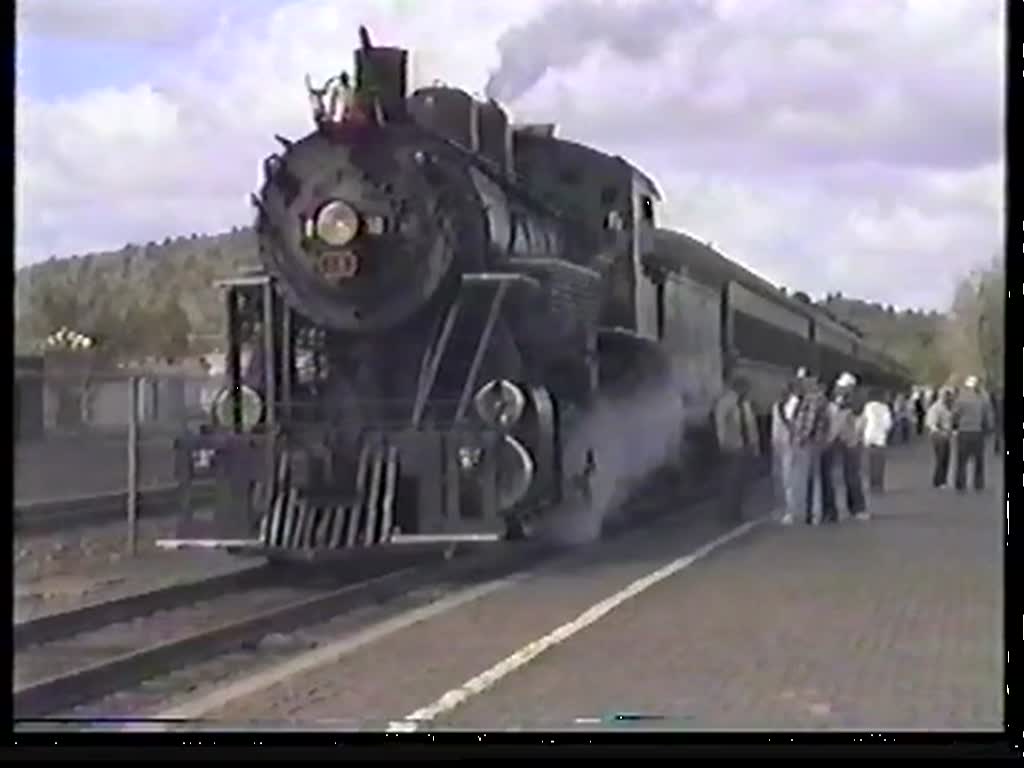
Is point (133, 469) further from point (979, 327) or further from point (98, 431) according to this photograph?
point (979, 327)

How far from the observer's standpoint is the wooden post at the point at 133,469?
5074 millimetres

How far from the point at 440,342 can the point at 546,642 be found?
3.78 ft

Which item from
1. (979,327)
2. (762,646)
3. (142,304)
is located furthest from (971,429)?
(142,304)

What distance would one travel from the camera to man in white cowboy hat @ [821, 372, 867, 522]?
503cm

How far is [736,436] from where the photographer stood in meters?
5.30

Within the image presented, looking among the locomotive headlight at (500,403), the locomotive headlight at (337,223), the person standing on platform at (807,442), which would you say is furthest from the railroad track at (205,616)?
the locomotive headlight at (337,223)

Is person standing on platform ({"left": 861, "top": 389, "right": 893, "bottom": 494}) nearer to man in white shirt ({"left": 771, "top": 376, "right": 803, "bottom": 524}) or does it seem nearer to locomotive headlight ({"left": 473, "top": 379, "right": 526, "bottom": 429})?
man in white shirt ({"left": 771, "top": 376, "right": 803, "bottom": 524})

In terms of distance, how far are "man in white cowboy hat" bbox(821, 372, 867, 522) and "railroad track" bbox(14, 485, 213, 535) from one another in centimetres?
176

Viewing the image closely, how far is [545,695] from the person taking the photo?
4691 millimetres

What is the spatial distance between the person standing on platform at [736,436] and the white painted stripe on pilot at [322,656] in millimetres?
646

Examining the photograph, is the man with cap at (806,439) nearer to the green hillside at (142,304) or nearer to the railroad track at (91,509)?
the green hillside at (142,304)

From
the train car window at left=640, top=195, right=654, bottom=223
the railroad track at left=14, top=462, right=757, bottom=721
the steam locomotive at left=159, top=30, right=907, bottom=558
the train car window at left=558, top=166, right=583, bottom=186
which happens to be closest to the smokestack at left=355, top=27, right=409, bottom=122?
the steam locomotive at left=159, top=30, right=907, bottom=558
